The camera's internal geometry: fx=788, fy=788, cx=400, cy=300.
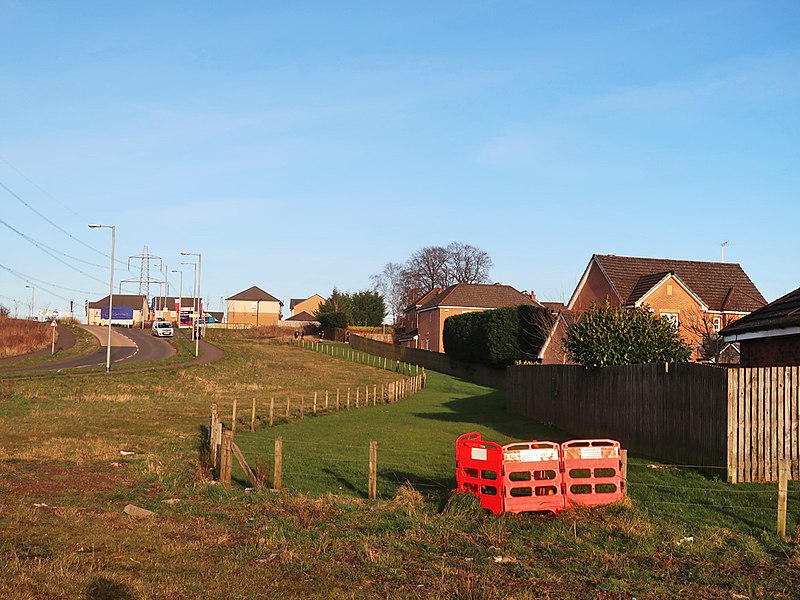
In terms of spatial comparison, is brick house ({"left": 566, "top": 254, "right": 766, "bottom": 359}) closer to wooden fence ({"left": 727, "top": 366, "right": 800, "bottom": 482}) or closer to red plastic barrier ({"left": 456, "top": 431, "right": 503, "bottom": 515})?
wooden fence ({"left": 727, "top": 366, "right": 800, "bottom": 482})

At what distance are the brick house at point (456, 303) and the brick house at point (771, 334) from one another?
5665 cm

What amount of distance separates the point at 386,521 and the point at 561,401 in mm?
15476

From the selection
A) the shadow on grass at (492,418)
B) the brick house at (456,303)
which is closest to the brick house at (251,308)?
the brick house at (456,303)

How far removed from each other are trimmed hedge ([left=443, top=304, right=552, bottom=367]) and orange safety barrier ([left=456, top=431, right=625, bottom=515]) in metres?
37.2

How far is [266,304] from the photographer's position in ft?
524

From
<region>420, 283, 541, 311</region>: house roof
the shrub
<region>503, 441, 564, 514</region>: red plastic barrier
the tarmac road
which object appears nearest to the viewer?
<region>503, 441, 564, 514</region>: red plastic barrier

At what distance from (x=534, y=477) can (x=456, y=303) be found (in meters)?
66.6

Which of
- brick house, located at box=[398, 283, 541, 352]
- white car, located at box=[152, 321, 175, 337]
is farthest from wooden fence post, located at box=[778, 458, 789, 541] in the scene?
white car, located at box=[152, 321, 175, 337]

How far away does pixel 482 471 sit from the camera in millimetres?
12969

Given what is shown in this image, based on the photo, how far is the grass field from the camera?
8648 millimetres

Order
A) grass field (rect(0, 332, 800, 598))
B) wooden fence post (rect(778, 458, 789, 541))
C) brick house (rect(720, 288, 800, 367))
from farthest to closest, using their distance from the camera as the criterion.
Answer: brick house (rect(720, 288, 800, 367)) → wooden fence post (rect(778, 458, 789, 541)) → grass field (rect(0, 332, 800, 598))

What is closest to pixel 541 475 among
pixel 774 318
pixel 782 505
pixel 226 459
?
pixel 782 505

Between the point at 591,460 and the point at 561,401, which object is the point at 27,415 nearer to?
the point at 561,401

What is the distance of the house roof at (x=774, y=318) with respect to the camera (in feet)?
56.1
